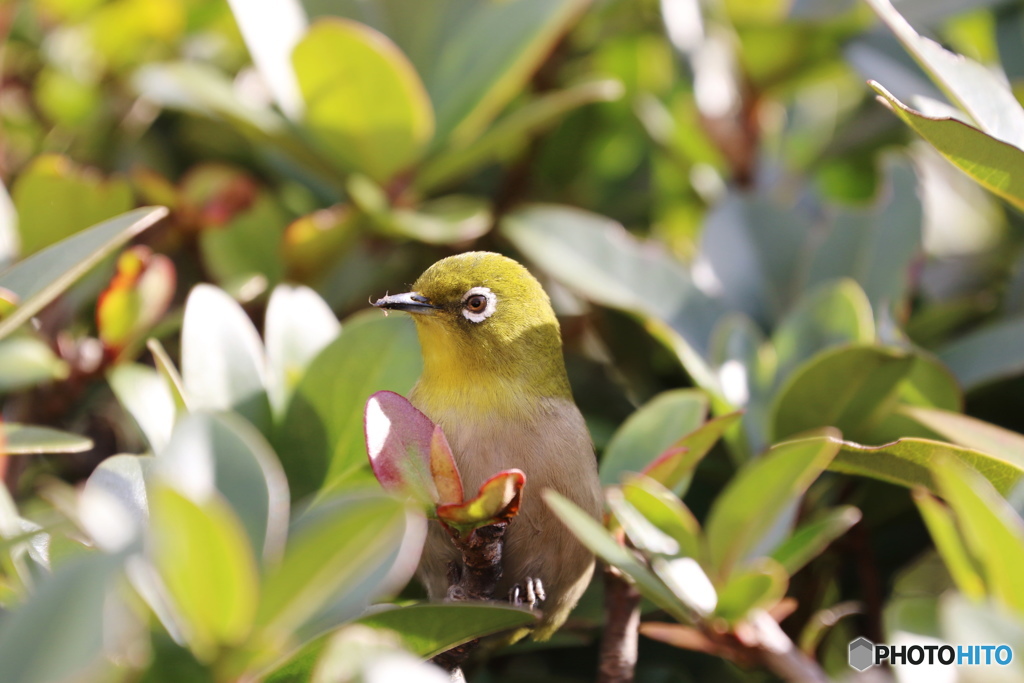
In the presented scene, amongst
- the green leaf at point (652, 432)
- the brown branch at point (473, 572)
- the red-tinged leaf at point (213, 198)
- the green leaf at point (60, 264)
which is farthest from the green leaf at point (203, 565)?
the red-tinged leaf at point (213, 198)

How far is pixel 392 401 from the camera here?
1.27m

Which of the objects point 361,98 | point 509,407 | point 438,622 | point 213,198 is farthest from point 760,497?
point 213,198

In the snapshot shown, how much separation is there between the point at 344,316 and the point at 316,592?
5.54 ft

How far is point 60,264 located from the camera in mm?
1296

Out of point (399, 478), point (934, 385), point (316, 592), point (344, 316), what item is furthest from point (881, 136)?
point (316, 592)

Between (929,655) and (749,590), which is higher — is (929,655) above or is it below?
below

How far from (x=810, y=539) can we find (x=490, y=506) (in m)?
0.45

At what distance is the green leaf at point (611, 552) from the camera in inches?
43.2

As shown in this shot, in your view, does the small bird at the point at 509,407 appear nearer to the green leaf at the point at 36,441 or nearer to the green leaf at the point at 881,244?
the green leaf at the point at 36,441

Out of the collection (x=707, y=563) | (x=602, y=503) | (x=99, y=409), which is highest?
(x=707, y=563)

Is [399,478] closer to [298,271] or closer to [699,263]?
[298,271]

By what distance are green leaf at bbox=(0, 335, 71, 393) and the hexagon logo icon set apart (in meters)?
1.50

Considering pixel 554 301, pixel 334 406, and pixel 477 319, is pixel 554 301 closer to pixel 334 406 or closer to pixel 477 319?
pixel 477 319

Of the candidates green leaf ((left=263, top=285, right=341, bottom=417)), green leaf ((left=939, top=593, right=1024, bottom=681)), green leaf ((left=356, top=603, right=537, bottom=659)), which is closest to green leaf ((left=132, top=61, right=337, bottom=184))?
green leaf ((left=263, top=285, right=341, bottom=417))
